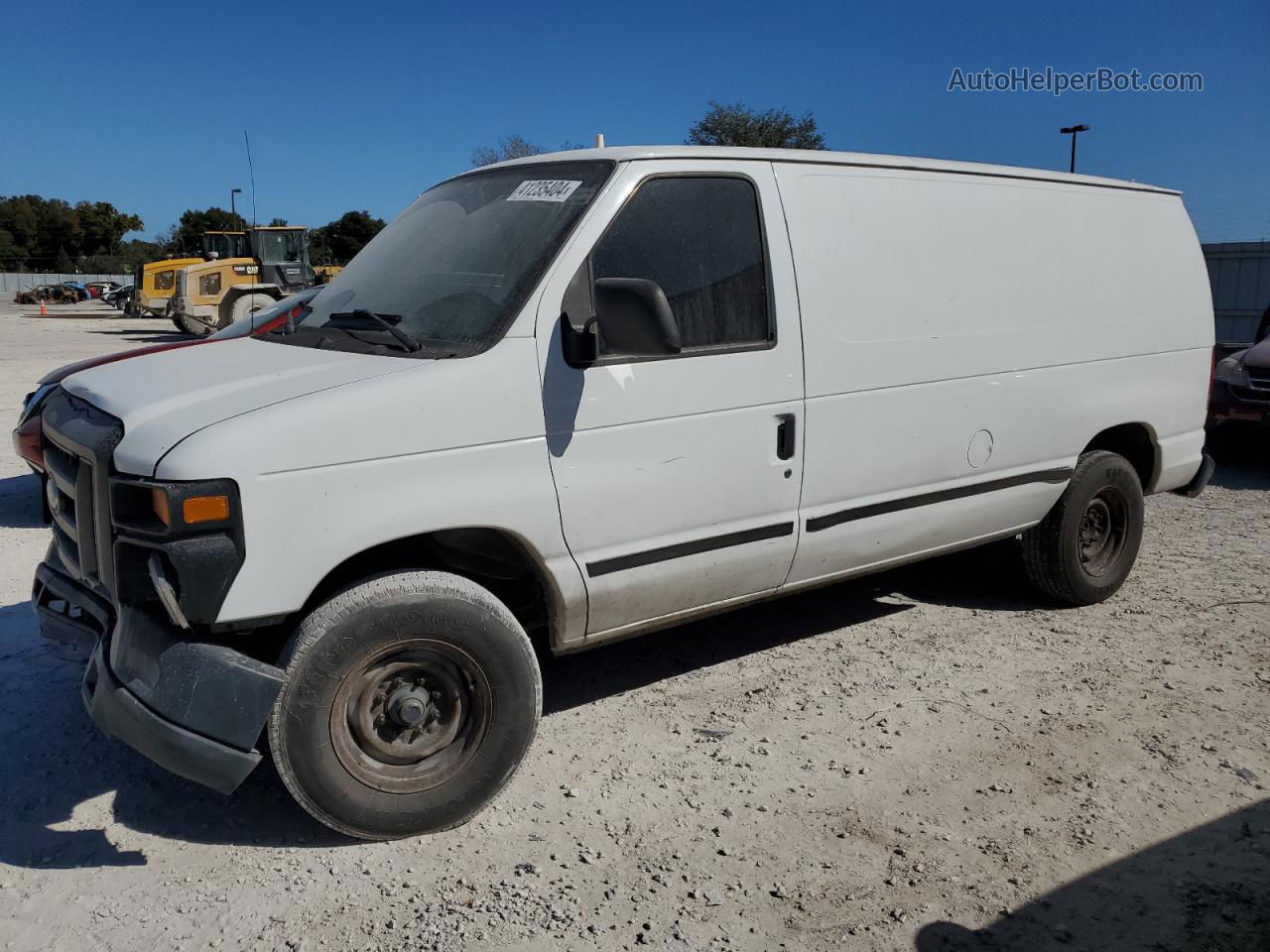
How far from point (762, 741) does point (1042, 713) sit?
1.20 m

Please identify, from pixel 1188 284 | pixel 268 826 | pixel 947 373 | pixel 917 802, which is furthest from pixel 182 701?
pixel 1188 284

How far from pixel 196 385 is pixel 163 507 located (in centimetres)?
62

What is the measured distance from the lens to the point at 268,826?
3465mm

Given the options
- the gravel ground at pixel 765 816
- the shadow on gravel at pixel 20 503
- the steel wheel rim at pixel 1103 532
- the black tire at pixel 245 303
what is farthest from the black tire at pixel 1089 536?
the black tire at pixel 245 303

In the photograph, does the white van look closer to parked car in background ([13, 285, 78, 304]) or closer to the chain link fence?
parked car in background ([13, 285, 78, 304])

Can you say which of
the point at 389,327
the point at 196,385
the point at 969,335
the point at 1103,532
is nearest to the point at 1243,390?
the point at 1103,532

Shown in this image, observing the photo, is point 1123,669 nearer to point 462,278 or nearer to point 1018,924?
point 1018,924

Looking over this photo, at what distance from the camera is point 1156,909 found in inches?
118

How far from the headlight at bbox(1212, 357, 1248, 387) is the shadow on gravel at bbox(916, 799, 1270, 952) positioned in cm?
737

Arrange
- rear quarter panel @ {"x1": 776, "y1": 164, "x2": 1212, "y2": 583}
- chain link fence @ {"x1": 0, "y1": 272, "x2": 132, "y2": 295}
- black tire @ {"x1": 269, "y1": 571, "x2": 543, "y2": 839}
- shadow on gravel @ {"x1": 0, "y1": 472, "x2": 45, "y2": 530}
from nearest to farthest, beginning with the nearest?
black tire @ {"x1": 269, "y1": 571, "x2": 543, "y2": 839}, rear quarter panel @ {"x1": 776, "y1": 164, "x2": 1212, "y2": 583}, shadow on gravel @ {"x1": 0, "y1": 472, "x2": 45, "y2": 530}, chain link fence @ {"x1": 0, "y1": 272, "x2": 132, "y2": 295}

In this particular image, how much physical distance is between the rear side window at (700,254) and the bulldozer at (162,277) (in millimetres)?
28752

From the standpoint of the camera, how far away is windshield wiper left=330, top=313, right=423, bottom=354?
3456 millimetres

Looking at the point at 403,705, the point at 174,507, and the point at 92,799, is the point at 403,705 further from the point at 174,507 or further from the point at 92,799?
the point at 92,799

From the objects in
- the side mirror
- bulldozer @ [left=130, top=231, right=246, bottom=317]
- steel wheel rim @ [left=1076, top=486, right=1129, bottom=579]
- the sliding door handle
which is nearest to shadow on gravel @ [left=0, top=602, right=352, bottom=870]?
the side mirror
